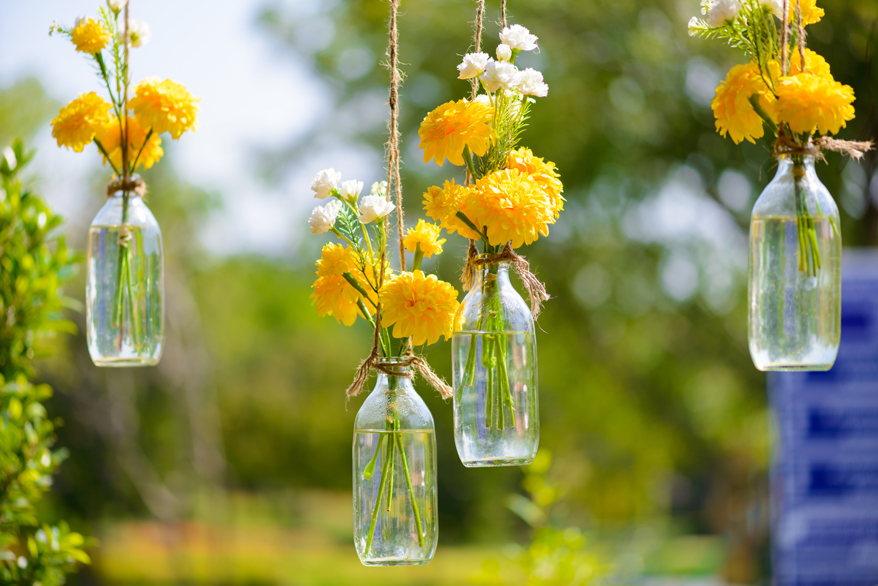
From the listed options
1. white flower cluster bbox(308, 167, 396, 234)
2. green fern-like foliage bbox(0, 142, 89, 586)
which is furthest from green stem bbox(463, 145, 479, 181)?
green fern-like foliage bbox(0, 142, 89, 586)

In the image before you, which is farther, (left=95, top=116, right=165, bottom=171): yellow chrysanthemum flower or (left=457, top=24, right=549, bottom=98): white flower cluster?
(left=95, top=116, right=165, bottom=171): yellow chrysanthemum flower

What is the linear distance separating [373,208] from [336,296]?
115 mm

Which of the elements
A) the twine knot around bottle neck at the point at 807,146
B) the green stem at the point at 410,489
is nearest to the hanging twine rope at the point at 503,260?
the green stem at the point at 410,489

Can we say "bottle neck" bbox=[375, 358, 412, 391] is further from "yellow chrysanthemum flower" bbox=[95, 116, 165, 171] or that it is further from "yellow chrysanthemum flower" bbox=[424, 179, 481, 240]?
"yellow chrysanthemum flower" bbox=[95, 116, 165, 171]

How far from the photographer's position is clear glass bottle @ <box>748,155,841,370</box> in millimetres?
835

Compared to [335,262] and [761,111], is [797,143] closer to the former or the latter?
[761,111]

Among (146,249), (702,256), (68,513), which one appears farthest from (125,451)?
(146,249)

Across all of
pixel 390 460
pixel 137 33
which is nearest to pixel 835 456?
pixel 390 460

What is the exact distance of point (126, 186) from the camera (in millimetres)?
996

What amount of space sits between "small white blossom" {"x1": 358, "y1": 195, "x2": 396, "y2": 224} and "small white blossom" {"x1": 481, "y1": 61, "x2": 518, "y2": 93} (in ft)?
0.58

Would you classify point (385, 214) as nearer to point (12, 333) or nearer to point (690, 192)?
point (12, 333)

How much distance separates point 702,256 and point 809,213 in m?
4.00

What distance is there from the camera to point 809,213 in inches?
32.8

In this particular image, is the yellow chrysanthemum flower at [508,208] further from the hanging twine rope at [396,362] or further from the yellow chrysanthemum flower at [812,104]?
the yellow chrysanthemum flower at [812,104]
